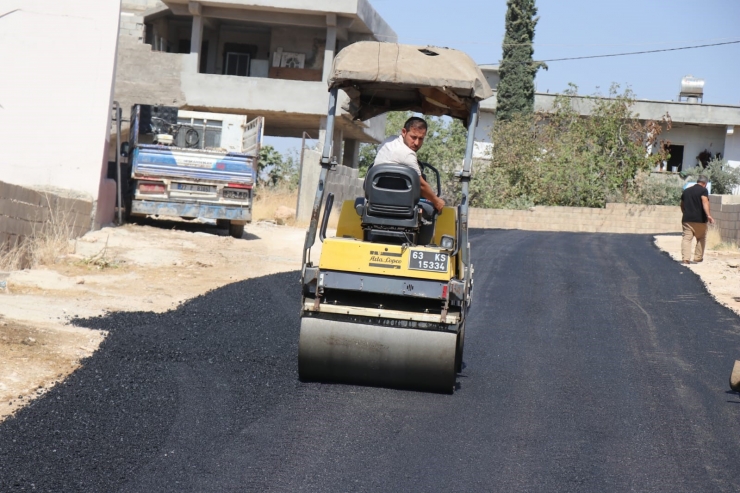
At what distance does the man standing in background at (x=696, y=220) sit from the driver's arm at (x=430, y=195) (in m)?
11.9

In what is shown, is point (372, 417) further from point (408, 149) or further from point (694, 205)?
point (694, 205)

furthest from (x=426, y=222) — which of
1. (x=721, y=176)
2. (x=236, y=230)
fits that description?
(x=721, y=176)

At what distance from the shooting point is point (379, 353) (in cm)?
704

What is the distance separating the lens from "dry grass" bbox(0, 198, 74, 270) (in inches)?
474

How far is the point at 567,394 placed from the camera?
7594 millimetres

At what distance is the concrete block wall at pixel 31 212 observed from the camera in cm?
1190

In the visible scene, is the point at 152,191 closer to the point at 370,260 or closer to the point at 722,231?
the point at 370,260

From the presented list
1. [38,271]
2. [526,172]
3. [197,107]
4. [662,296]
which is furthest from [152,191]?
[526,172]

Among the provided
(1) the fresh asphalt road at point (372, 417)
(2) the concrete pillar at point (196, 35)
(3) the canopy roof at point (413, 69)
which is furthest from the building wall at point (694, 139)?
(3) the canopy roof at point (413, 69)

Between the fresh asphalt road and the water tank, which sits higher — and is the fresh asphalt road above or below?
below

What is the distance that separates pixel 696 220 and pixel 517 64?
74.8ft

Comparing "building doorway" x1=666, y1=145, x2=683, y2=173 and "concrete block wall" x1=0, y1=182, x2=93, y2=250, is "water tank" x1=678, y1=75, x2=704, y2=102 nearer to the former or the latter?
"building doorway" x1=666, y1=145, x2=683, y2=173

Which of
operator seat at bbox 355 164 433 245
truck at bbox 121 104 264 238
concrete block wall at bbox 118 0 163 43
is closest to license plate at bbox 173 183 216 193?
truck at bbox 121 104 264 238

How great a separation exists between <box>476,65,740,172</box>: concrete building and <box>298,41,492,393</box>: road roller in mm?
31898
